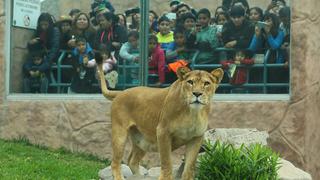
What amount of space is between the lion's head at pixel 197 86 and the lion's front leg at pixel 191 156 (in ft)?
1.70

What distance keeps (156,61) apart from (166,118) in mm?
3879

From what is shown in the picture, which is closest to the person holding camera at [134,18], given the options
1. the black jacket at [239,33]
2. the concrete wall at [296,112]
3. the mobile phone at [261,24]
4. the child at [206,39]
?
the child at [206,39]

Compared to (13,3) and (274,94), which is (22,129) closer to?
(13,3)

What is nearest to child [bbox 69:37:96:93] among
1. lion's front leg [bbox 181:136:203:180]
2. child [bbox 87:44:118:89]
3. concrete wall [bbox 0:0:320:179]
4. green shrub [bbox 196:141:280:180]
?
child [bbox 87:44:118:89]

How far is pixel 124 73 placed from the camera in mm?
10344

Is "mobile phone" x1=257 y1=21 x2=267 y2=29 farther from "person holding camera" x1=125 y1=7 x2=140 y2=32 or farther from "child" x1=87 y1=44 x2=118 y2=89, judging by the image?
"child" x1=87 y1=44 x2=118 y2=89

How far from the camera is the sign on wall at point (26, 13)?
1076 cm

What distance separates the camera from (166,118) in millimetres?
6359

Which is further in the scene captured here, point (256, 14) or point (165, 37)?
point (165, 37)

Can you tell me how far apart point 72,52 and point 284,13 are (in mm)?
3393

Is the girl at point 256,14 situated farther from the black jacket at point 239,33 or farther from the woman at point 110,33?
the woman at point 110,33

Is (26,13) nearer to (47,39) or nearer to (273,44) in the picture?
(47,39)

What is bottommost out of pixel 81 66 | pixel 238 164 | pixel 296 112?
pixel 238 164

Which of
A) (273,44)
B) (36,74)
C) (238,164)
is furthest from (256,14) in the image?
(238,164)
